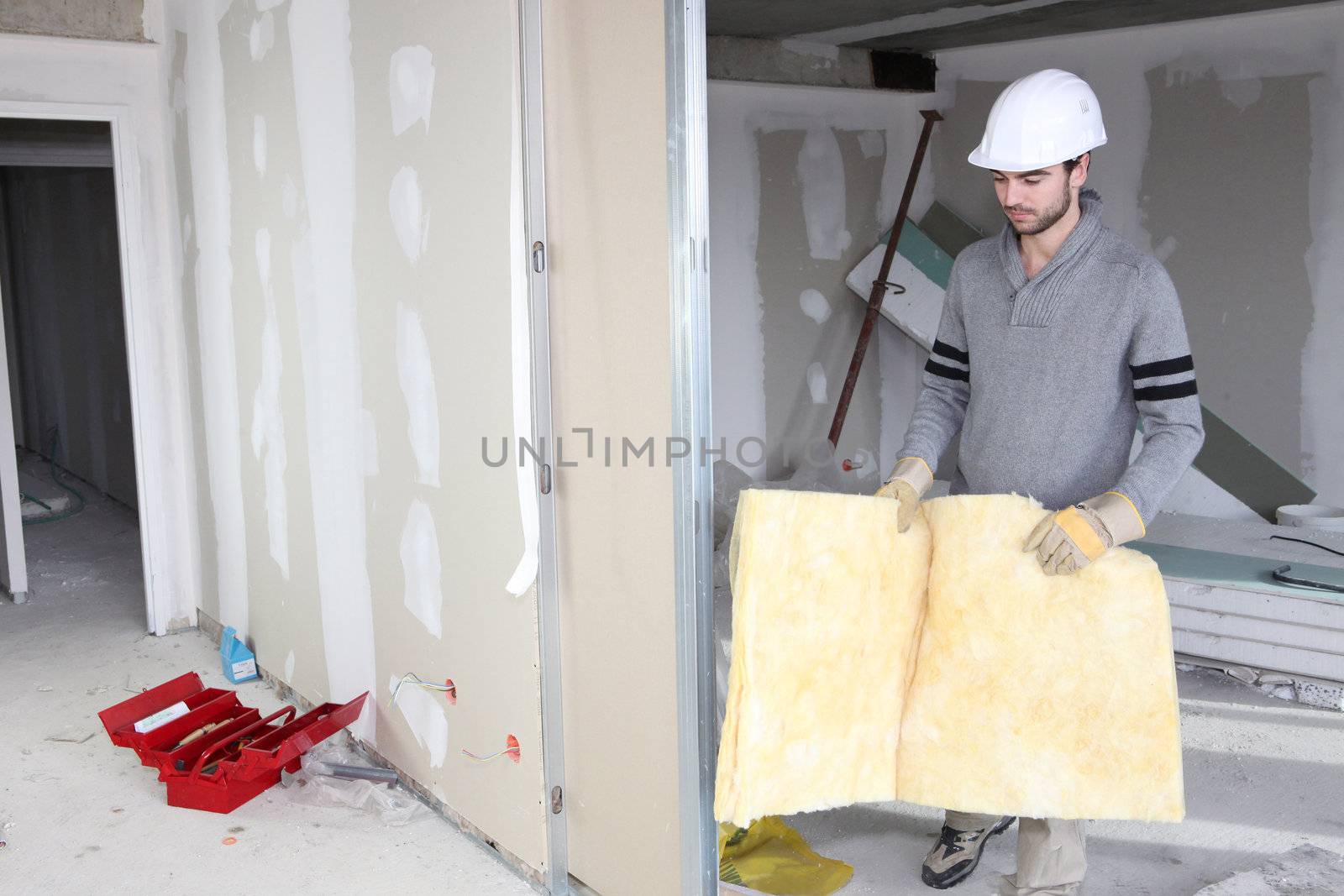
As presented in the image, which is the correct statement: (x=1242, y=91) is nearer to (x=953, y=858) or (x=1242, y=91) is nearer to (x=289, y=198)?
(x=953, y=858)

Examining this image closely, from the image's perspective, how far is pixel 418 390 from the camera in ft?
8.80

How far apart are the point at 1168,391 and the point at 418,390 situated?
1.64m

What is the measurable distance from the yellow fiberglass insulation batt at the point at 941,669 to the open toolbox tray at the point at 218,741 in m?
1.60

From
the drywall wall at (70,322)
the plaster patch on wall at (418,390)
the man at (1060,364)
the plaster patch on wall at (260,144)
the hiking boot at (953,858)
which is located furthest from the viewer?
the drywall wall at (70,322)

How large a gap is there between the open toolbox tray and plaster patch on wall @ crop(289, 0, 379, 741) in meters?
0.16

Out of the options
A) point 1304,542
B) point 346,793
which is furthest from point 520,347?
point 1304,542

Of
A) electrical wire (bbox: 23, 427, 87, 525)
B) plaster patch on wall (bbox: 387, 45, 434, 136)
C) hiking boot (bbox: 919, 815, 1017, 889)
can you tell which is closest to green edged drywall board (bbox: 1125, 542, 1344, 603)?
hiking boot (bbox: 919, 815, 1017, 889)

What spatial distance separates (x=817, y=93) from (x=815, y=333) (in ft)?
3.78

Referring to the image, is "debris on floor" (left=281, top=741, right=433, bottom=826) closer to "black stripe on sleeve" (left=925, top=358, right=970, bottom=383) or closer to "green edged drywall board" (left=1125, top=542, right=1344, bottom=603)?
"black stripe on sleeve" (left=925, top=358, right=970, bottom=383)

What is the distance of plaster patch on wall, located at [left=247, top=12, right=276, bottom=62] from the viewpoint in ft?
10.5

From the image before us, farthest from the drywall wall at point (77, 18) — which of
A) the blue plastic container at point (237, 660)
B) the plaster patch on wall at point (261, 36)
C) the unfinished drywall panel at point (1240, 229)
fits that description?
the unfinished drywall panel at point (1240, 229)

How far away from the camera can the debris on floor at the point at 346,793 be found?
2.84 meters

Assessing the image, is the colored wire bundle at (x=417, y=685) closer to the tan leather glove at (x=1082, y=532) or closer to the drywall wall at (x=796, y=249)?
the tan leather glove at (x=1082, y=532)

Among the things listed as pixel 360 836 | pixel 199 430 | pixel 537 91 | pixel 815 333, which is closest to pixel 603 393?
pixel 537 91
